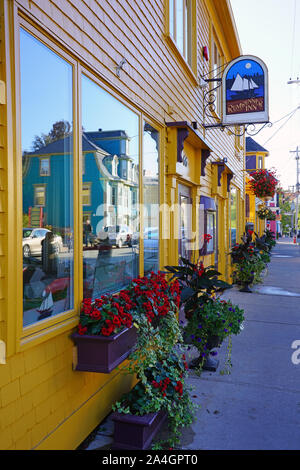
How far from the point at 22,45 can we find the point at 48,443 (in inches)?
93.1

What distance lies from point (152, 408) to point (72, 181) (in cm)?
167

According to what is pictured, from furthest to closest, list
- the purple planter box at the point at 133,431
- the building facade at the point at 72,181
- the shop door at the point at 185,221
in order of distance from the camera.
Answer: the shop door at the point at 185,221 < the purple planter box at the point at 133,431 < the building facade at the point at 72,181

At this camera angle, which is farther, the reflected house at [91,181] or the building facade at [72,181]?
the reflected house at [91,181]

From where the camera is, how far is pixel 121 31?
142 inches

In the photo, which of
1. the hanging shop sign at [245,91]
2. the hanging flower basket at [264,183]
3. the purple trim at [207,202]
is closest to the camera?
the hanging shop sign at [245,91]

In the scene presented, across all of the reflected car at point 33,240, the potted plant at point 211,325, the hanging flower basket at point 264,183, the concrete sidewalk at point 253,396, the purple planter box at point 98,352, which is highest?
the hanging flower basket at point 264,183

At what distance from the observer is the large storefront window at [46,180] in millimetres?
2422

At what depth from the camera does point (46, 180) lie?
2.70 m

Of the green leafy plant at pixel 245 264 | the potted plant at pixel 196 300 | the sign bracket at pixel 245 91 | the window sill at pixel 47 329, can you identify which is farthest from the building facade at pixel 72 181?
the green leafy plant at pixel 245 264

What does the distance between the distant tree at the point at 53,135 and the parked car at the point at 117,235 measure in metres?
0.91

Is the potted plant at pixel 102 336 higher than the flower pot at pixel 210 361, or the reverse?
the potted plant at pixel 102 336

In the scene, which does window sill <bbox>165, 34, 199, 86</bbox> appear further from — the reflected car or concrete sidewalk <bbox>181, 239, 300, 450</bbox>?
concrete sidewalk <bbox>181, 239, 300, 450</bbox>

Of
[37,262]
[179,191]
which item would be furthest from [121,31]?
[179,191]

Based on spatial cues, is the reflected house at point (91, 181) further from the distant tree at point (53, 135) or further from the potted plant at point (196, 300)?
the potted plant at point (196, 300)
